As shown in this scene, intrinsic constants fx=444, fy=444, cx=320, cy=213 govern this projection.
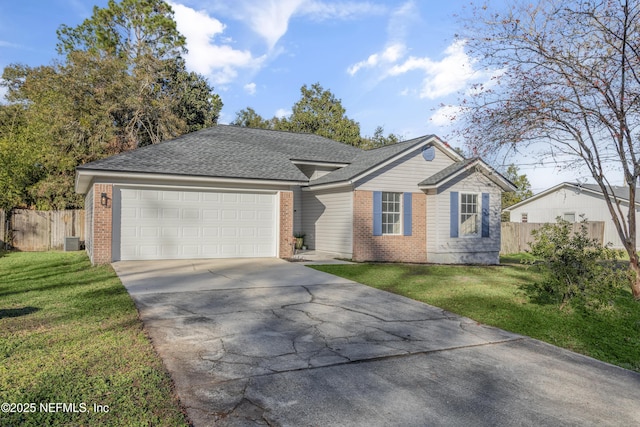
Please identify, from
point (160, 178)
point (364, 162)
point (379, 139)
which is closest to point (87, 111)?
point (160, 178)

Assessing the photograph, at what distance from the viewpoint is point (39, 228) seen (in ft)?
64.5

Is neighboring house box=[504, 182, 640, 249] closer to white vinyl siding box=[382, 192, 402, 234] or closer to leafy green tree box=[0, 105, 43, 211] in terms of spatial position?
white vinyl siding box=[382, 192, 402, 234]

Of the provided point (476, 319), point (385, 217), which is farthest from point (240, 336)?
point (385, 217)

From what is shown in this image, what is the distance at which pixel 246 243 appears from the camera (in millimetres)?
14789

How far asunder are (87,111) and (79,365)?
22.9m

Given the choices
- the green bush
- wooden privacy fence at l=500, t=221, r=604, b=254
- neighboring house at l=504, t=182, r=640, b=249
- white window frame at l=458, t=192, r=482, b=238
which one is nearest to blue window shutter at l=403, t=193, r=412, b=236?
white window frame at l=458, t=192, r=482, b=238

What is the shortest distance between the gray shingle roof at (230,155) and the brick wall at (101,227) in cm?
74

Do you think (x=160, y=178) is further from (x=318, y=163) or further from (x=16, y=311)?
(x=16, y=311)

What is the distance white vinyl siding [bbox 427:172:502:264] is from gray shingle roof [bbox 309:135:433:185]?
6.84ft

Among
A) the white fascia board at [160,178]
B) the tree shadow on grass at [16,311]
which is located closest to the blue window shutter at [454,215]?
the white fascia board at [160,178]

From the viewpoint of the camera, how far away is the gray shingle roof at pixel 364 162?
615 inches

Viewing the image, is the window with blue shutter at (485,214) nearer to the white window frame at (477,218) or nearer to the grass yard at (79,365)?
the white window frame at (477,218)

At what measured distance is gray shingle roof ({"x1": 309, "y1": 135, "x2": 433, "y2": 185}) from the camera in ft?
51.3

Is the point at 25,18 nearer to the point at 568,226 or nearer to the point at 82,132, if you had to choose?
the point at 82,132
